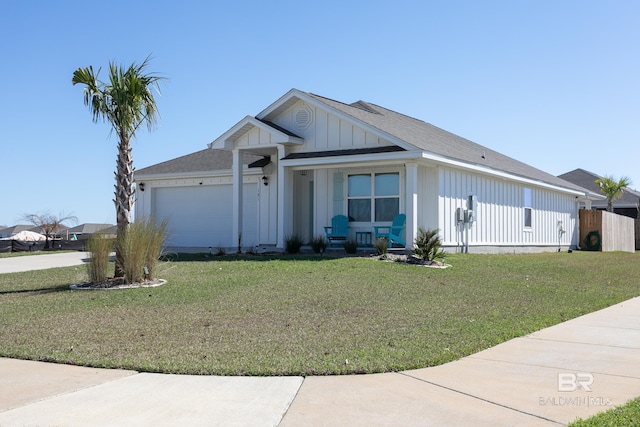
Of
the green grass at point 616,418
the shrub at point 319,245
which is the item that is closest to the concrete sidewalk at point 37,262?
the shrub at point 319,245

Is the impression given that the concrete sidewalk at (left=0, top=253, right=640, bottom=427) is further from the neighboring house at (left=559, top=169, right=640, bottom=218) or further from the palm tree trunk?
the neighboring house at (left=559, top=169, right=640, bottom=218)

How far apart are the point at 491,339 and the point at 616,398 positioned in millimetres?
2357

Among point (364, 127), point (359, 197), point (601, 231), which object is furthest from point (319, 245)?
point (601, 231)

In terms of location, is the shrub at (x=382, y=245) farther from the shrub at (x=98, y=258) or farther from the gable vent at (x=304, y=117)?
the shrub at (x=98, y=258)

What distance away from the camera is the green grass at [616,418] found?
4.40 metres

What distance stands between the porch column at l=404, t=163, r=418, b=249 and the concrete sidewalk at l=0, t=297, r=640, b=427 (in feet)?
34.1

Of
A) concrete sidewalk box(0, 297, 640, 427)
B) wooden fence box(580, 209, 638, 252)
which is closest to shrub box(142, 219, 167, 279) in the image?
concrete sidewalk box(0, 297, 640, 427)

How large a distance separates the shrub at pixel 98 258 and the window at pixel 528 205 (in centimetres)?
1755

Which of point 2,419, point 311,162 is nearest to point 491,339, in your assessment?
point 2,419

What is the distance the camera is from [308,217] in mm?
21125

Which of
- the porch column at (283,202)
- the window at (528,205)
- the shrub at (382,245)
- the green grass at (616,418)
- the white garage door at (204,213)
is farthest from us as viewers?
the window at (528,205)

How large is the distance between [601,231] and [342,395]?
2760 cm

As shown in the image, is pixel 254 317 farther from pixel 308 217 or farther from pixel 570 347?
pixel 308 217

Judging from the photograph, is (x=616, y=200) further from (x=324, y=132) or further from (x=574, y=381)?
(x=574, y=381)
